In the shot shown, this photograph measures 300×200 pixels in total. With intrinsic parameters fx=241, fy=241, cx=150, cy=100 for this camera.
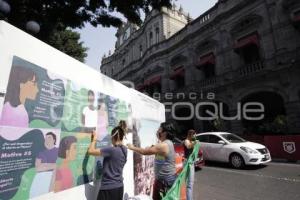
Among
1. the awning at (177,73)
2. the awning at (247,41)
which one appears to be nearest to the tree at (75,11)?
the awning at (247,41)

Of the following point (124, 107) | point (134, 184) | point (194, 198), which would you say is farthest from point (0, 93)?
point (194, 198)

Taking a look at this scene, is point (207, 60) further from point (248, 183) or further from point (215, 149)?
point (248, 183)

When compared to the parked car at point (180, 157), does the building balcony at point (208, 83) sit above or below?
above

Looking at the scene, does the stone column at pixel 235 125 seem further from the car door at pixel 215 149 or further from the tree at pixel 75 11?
the tree at pixel 75 11

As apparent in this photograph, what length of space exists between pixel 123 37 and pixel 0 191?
38.4 metres

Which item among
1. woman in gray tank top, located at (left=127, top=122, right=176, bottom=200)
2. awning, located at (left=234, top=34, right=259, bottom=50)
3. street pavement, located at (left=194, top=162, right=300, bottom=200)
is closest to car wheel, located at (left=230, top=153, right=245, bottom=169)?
street pavement, located at (left=194, top=162, right=300, bottom=200)

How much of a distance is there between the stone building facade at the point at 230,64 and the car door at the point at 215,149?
15.5 feet

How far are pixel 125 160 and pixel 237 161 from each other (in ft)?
26.5

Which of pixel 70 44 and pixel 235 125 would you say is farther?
pixel 235 125

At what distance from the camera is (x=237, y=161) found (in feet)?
33.3

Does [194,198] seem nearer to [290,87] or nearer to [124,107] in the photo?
[124,107]

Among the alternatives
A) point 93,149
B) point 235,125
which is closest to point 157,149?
point 93,149

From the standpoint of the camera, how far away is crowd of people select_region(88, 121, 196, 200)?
3.19 m

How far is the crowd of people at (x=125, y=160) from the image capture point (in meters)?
3.19
